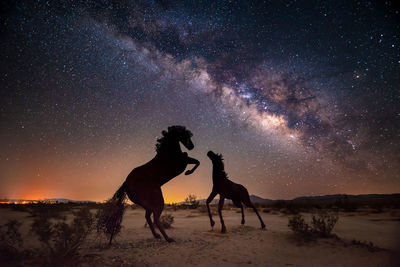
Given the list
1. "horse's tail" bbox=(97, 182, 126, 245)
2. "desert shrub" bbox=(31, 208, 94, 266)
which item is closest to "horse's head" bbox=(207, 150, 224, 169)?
"horse's tail" bbox=(97, 182, 126, 245)

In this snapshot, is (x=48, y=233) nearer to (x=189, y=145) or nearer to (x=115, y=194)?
(x=115, y=194)

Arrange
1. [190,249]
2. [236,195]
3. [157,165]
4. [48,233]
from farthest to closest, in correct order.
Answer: [236,195], [157,165], [190,249], [48,233]

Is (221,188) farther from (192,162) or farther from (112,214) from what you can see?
(112,214)

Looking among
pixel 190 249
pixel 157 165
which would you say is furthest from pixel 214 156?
pixel 190 249

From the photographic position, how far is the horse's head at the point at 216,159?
28.6 ft

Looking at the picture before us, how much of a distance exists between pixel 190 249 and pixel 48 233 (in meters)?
3.28

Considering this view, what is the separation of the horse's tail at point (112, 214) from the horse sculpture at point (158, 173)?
3 centimetres

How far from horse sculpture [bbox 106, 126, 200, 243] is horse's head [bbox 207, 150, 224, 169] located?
2.47 meters

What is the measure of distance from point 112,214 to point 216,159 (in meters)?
4.29

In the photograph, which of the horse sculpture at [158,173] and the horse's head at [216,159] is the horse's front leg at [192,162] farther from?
the horse's head at [216,159]

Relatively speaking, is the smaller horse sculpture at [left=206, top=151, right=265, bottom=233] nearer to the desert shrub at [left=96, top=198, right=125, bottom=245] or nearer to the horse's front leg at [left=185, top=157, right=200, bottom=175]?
the horse's front leg at [left=185, top=157, right=200, bottom=175]

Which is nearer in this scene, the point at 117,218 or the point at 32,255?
the point at 32,255

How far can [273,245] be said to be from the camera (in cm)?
656

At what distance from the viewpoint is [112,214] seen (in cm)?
602
